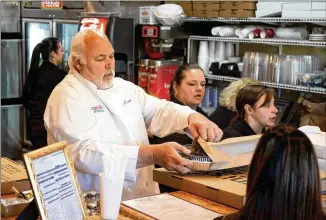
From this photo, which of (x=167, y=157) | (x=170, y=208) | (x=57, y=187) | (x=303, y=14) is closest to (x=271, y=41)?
(x=303, y=14)

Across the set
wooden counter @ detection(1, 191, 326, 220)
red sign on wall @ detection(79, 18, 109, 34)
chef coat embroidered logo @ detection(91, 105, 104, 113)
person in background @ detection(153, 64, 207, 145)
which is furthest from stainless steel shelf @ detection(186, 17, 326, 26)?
wooden counter @ detection(1, 191, 326, 220)

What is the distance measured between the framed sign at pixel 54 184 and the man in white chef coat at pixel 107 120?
432 mm

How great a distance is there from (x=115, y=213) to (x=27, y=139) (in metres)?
5.75

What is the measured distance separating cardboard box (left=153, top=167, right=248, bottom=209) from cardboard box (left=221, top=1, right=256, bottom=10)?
326 cm

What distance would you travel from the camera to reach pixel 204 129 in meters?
2.60

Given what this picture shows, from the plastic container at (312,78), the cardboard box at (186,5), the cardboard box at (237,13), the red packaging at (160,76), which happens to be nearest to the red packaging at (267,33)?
the cardboard box at (237,13)

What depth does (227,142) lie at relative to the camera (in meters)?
2.46

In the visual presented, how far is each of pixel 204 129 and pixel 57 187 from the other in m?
0.82

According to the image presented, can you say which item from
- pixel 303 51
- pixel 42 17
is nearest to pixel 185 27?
pixel 303 51

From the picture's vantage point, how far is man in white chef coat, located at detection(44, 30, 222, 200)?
2.52 metres

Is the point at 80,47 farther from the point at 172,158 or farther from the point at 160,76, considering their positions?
the point at 160,76

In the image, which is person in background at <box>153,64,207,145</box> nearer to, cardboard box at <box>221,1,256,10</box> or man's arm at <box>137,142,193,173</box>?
cardboard box at <box>221,1,256,10</box>

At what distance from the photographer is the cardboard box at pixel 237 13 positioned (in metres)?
5.56

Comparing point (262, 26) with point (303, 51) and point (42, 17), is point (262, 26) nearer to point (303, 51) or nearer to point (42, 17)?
point (303, 51)
